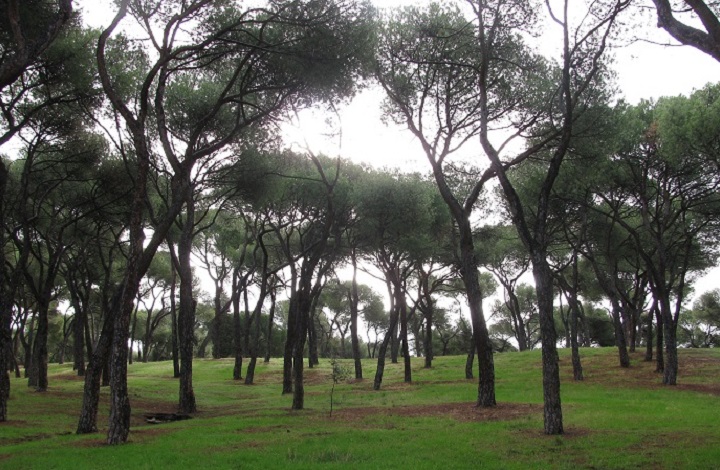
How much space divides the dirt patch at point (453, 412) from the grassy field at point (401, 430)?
0.04 meters

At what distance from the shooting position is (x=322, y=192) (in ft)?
94.8

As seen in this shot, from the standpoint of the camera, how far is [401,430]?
14.0 metres

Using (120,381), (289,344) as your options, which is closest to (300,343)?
(289,344)

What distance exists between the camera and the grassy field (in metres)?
9.98

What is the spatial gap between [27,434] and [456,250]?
945 inches

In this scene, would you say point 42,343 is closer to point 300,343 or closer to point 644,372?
point 300,343

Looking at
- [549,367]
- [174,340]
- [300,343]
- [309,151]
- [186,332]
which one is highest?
[309,151]

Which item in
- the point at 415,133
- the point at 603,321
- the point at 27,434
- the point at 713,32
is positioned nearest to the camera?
the point at 713,32

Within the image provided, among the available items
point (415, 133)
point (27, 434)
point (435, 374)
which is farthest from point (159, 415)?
point (435, 374)

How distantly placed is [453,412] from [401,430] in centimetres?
432

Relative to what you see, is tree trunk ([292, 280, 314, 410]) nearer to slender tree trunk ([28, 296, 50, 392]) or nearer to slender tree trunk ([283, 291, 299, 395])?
slender tree trunk ([283, 291, 299, 395])

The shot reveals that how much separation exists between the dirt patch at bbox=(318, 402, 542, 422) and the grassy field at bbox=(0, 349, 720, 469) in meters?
0.04

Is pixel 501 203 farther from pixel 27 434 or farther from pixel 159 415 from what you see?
pixel 27 434

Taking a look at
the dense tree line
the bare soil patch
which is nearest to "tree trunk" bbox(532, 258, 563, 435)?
the dense tree line
